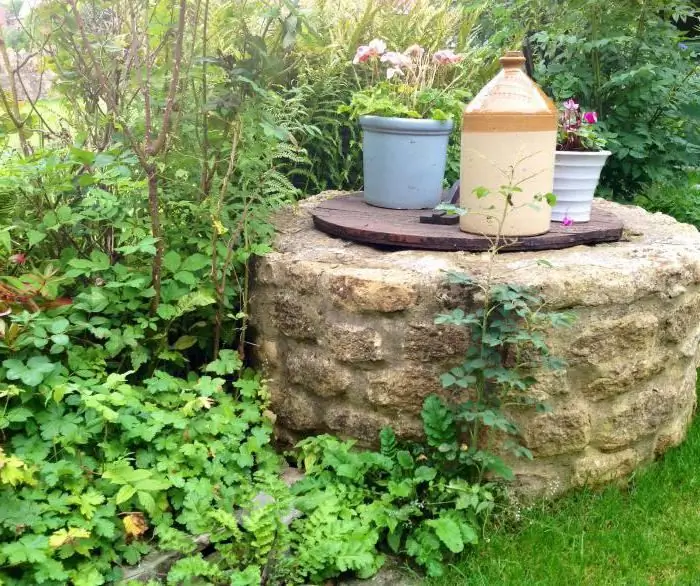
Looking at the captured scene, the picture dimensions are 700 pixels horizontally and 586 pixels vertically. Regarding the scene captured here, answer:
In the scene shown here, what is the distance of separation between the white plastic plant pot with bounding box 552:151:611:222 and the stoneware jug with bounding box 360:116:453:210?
19.1 inches

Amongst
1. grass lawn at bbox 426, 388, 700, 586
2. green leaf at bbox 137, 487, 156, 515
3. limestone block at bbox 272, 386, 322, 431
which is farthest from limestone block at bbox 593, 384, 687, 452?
green leaf at bbox 137, 487, 156, 515

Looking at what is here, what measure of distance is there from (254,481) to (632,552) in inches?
46.5

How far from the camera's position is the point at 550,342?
87.4 inches

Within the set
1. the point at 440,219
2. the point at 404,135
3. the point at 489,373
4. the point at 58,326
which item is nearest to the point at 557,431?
the point at 489,373

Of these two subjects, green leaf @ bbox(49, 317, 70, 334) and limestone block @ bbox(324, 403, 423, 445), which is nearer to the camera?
green leaf @ bbox(49, 317, 70, 334)

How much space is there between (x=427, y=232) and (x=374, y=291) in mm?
363

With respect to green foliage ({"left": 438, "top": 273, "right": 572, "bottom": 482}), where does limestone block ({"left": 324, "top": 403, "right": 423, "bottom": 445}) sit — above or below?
below

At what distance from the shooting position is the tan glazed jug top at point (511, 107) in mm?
2338

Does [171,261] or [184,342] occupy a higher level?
[171,261]

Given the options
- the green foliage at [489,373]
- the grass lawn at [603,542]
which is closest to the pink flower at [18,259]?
the green foliage at [489,373]

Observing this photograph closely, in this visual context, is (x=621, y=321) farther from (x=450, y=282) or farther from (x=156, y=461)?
(x=156, y=461)

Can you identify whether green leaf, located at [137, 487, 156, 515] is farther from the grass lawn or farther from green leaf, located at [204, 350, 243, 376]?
the grass lawn

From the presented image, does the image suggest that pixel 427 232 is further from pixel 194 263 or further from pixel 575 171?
pixel 194 263

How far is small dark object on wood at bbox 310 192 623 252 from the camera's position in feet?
7.89
